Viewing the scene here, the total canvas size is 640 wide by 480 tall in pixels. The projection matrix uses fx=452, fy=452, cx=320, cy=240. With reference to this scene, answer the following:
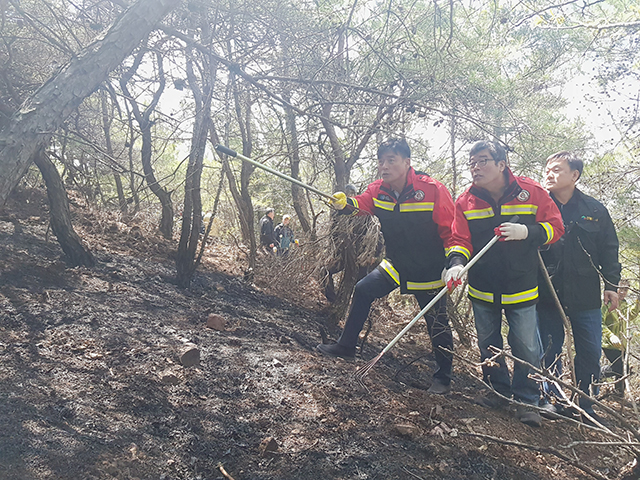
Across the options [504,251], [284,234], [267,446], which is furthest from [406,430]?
[284,234]

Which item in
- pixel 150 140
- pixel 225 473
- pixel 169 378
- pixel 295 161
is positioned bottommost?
pixel 225 473

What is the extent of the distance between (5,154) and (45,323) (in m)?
1.22

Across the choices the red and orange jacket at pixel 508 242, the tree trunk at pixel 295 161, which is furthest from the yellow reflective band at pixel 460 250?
the tree trunk at pixel 295 161

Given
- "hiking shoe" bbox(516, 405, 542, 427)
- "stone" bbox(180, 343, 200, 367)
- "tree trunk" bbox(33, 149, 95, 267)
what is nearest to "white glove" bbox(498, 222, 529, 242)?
"hiking shoe" bbox(516, 405, 542, 427)

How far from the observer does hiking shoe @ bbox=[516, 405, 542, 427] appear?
2.67 meters

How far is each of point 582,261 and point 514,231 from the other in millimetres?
772

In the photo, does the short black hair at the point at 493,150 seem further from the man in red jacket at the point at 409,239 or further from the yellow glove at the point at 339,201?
the yellow glove at the point at 339,201

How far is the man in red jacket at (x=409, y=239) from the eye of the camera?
2.95m

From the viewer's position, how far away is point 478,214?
110 inches

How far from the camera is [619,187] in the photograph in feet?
17.2

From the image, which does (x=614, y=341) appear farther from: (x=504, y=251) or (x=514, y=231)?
(x=514, y=231)

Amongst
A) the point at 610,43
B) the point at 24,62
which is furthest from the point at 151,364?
the point at 610,43

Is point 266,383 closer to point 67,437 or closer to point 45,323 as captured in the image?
point 67,437

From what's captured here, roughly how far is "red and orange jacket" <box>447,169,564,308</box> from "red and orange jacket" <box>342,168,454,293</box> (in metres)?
0.13
